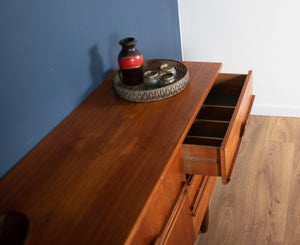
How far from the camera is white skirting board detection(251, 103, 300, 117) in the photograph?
2.30 meters

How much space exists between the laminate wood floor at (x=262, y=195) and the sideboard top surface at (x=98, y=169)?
29.2 inches

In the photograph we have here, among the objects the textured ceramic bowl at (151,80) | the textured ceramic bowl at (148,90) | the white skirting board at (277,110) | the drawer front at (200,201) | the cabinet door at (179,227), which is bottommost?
the white skirting board at (277,110)

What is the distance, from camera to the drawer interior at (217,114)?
1285 millimetres

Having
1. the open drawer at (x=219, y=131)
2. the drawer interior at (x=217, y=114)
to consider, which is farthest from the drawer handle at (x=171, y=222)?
the drawer interior at (x=217, y=114)

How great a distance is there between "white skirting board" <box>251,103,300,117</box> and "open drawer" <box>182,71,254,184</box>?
819 millimetres

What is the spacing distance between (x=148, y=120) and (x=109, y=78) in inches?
17.3

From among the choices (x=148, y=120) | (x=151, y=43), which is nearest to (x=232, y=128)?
(x=148, y=120)

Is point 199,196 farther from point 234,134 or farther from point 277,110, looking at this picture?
point 277,110

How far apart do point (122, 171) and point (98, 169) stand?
8 cm

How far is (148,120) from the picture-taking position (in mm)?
1187

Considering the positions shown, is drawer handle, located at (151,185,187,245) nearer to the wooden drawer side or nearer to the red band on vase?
the wooden drawer side

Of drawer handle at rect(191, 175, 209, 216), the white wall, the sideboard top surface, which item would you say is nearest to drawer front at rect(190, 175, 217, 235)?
drawer handle at rect(191, 175, 209, 216)

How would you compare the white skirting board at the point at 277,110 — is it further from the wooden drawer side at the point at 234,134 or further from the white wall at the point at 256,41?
the wooden drawer side at the point at 234,134

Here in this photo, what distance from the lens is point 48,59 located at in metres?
1.17
